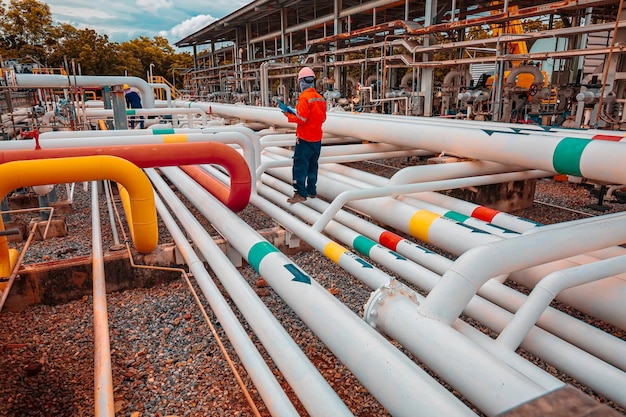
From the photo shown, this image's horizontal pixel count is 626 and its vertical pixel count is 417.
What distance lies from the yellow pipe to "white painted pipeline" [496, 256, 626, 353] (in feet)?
7.47

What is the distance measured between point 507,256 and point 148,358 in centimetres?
205

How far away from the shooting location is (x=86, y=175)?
Answer: 2.63m

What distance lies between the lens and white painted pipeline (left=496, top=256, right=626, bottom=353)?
154 cm

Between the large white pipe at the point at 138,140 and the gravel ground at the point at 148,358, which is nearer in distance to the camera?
the gravel ground at the point at 148,358

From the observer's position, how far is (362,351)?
4.99 ft

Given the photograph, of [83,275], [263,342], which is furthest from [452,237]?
[83,275]

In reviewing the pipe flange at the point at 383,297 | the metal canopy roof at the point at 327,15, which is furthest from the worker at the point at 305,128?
the metal canopy roof at the point at 327,15

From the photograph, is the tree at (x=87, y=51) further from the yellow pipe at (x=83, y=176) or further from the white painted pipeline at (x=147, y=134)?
the yellow pipe at (x=83, y=176)

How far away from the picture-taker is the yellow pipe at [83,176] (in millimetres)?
2426

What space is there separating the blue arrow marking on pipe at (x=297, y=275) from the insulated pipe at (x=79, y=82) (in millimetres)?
5990

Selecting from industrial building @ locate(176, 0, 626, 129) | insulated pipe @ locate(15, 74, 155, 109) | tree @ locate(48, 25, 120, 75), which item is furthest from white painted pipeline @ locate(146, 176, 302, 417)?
tree @ locate(48, 25, 120, 75)

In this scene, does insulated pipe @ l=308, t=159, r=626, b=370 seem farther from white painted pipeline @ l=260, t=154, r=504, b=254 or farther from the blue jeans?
the blue jeans

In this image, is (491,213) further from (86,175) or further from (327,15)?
(327,15)

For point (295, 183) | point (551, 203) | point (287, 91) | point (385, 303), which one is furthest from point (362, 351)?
point (287, 91)
